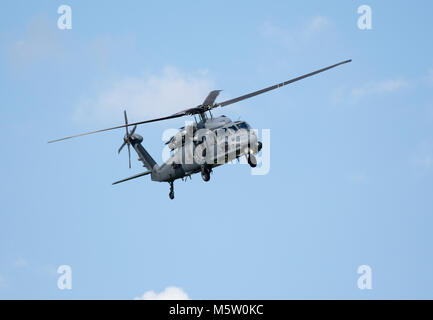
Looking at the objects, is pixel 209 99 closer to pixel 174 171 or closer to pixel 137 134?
pixel 174 171

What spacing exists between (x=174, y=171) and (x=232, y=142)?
7667 millimetres

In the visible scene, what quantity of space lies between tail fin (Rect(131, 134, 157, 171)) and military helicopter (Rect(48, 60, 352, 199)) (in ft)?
7.85

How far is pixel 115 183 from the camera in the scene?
57.6 metres

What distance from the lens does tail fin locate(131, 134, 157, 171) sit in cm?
6000

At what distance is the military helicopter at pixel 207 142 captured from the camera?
50.1m

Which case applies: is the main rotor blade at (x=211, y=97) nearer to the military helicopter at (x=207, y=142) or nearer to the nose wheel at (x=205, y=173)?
the military helicopter at (x=207, y=142)

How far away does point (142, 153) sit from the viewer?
200ft

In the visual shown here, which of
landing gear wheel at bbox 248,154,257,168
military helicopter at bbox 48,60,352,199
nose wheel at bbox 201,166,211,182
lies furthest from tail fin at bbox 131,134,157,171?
landing gear wheel at bbox 248,154,257,168

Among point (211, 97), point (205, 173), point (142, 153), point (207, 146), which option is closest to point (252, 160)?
point (207, 146)

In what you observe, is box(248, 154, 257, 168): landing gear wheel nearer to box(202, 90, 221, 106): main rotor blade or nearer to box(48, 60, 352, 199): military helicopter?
box(48, 60, 352, 199): military helicopter

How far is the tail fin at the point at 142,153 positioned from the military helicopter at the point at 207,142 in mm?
2393

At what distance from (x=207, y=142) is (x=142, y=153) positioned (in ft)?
35.7

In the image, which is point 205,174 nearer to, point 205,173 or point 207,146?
point 205,173
